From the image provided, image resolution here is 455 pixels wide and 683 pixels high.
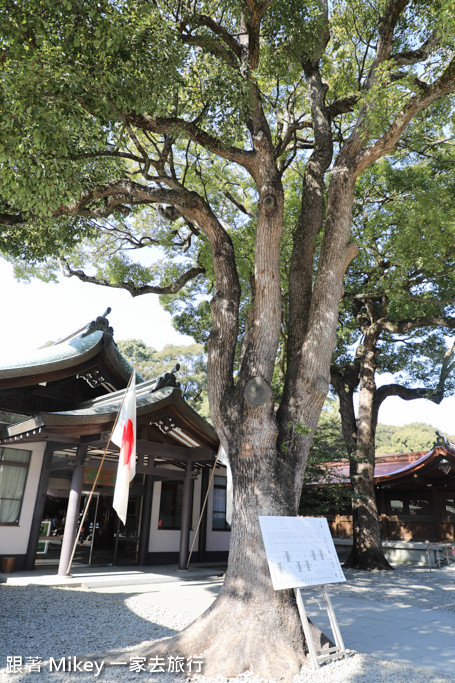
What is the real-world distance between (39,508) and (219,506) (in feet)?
20.1

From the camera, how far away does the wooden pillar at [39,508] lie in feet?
31.7

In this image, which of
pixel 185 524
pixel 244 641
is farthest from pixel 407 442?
pixel 244 641

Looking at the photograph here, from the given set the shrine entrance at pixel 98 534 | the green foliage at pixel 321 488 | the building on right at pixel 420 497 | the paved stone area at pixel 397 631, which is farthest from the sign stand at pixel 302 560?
the building on right at pixel 420 497

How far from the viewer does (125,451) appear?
601 centimetres

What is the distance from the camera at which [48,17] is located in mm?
5000

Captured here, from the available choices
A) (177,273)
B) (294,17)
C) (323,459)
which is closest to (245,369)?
(294,17)

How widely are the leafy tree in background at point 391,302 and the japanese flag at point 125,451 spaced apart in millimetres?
7341

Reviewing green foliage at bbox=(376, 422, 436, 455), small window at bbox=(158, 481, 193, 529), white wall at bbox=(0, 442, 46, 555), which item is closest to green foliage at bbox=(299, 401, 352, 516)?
small window at bbox=(158, 481, 193, 529)

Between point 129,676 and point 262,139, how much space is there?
6077 millimetres

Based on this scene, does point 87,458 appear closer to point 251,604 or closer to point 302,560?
point 251,604

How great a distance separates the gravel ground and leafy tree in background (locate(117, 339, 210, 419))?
20.1m

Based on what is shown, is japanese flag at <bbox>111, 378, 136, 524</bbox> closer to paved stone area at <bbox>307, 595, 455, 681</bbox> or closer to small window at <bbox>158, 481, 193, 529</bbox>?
paved stone area at <bbox>307, 595, 455, 681</bbox>

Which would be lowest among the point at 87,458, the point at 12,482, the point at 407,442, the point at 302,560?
the point at 302,560

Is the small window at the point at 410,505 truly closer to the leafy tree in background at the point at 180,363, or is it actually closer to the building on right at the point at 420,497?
the building on right at the point at 420,497
